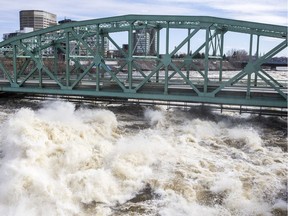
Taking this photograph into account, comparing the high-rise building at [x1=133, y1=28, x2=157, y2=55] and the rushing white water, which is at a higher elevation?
the high-rise building at [x1=133, y1=28, x2=157, y2=55]

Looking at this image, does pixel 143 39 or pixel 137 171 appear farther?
pixel 143 39

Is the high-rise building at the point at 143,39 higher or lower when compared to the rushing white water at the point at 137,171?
higher

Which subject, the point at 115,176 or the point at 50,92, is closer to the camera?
the point at 115,176

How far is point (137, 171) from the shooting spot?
15.3 m

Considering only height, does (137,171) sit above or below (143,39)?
below

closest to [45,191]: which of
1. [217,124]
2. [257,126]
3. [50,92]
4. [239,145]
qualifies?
[239,145]

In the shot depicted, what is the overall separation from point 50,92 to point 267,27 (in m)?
19.1

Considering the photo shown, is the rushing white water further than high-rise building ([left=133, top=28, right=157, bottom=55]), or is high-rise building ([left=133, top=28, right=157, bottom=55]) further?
high-rise building ([left=133, top=28, right=157, bottom=55])

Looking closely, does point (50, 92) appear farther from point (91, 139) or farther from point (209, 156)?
point (209, 156)

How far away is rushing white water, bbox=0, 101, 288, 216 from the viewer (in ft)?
41.1

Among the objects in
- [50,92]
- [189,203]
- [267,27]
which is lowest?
[189,203]

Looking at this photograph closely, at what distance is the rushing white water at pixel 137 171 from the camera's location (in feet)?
41.1

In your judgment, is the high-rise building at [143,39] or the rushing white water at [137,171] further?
the high-rise building at [143,39]

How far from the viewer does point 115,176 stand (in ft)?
48.1
